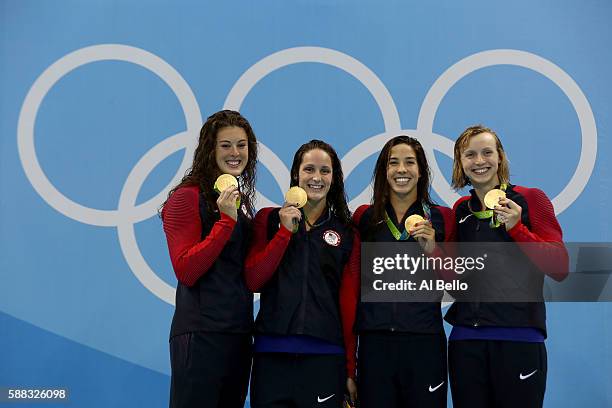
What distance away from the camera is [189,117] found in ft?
16.9

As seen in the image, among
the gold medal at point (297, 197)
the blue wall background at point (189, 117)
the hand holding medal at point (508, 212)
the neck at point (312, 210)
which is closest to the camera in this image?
the hand holding medal at point (508, 212)

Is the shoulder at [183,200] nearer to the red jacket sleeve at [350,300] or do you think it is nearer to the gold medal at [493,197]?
the red jacket sleeve at [350,300]

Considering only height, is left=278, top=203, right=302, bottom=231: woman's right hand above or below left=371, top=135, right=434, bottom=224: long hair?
below

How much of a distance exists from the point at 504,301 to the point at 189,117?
3016mm

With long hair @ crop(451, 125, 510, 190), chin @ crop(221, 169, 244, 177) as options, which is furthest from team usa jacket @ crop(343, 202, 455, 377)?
chin @ crop(221, 169, 244, 177)

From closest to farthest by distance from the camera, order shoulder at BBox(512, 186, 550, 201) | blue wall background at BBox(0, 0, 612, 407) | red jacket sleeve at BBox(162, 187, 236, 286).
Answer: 1. red jacket sleeve at BBox(162, 187, 236, 286)
2. shoulder at BBox(512, 186, 550, 201)
3. blue wall background at BBox(0, 0, 612, 407)

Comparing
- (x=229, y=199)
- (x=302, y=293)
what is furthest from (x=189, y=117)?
(x=302, y=293)

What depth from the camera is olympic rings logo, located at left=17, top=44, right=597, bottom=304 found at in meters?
5.08

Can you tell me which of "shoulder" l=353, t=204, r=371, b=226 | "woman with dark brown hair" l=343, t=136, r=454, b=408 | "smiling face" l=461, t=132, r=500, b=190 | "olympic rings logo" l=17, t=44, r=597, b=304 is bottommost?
"woman with dark brown hair" l=343, t=136, r=454, b=408

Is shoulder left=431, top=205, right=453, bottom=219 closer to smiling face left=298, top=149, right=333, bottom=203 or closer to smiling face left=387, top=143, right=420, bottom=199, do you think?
smiling face left=387, top=143, right=420, bottom=199

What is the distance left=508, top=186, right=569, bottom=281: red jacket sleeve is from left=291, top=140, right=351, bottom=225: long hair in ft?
3.10

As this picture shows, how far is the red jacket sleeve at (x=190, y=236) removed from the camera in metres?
3.04

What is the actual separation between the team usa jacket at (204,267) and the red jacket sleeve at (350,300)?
524 mm

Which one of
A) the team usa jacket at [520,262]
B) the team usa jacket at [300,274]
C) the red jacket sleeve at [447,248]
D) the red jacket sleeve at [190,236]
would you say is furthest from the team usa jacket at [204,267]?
the team usa jacket at [520,262]
